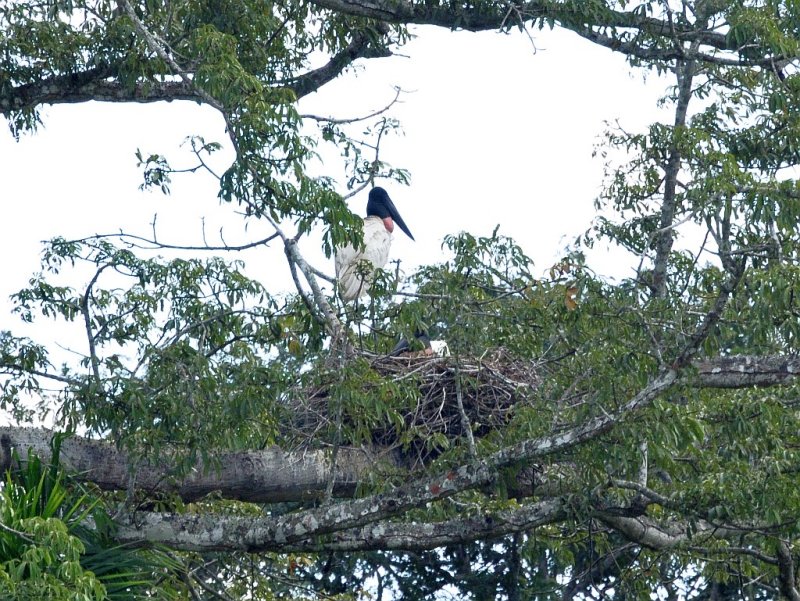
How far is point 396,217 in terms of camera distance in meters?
14.0

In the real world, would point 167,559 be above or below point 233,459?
below

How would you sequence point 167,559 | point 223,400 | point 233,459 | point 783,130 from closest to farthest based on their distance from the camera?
point 223,400
point 167,559
point 233,459
point 783,130

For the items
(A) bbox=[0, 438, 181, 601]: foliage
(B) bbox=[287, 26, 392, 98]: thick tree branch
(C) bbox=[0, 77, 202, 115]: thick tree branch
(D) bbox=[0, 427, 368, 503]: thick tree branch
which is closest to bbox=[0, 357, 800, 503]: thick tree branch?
(D) bbox=[0, 427, 368, 503]: thick tree branch

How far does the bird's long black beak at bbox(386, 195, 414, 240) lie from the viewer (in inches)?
547

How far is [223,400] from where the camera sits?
7.18 m

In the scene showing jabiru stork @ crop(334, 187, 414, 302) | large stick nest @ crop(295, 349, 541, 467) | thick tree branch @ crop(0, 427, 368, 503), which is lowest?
thick tree branch @ crop(0, 427, 368, 503)

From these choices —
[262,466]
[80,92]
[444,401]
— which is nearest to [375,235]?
[80,92]

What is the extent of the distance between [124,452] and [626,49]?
13.4 ft

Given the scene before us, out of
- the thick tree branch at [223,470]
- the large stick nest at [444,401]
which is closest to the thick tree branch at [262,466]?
the thick tree branch at [223,470]

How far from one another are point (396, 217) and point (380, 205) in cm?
33

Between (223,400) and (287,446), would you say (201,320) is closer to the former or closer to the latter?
(223,400)

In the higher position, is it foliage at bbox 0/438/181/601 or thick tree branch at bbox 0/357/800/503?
thick tree branch at bbox 0/357/800/503

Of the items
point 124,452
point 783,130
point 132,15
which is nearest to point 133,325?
point 124,452

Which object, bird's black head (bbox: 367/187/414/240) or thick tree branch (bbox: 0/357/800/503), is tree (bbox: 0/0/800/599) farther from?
bird's black head (bbox: 367/187/414/240)
